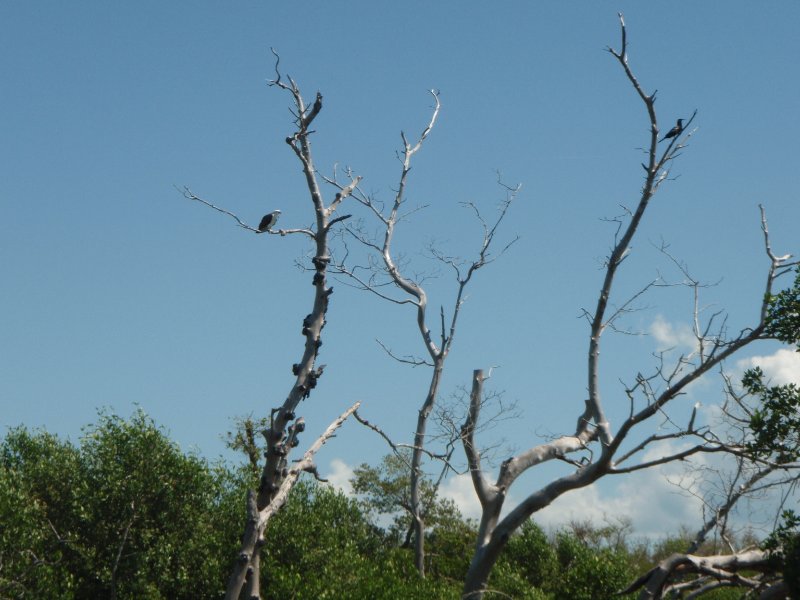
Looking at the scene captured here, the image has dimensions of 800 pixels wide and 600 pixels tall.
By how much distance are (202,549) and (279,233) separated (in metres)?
16.4

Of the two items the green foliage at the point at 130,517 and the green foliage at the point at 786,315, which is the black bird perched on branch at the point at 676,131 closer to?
the green foliage at the point at 786,315

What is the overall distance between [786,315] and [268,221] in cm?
808

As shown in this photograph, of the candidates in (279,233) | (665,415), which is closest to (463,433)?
(665,415)

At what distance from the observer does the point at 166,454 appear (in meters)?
29.2

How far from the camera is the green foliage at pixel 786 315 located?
562 inches

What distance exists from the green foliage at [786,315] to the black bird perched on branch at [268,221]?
25.6ft

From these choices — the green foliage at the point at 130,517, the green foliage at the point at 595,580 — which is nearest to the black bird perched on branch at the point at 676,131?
the green foliage at the point at 595,580

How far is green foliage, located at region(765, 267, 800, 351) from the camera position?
14266 millimetres

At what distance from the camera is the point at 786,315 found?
47.2ft

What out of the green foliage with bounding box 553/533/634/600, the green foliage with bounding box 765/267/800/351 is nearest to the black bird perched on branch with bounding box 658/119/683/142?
the green foliage with bounding box 765/267/800/351

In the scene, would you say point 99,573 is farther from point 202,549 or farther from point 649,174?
point 649,174

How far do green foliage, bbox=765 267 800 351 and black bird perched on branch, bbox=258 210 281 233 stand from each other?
25.6ft

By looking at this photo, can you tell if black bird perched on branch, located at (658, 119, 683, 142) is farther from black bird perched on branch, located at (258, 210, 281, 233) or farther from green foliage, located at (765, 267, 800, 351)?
black bird perched on branch, located at (258, 210, 281, 233)

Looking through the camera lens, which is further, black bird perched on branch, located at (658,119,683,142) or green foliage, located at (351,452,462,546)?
green foliage, located at (351,452,462,546)
